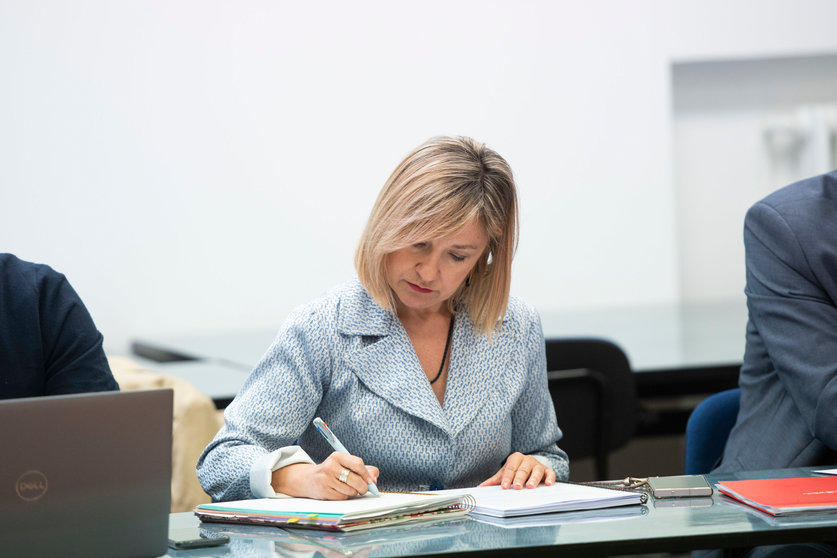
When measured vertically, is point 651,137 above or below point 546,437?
above

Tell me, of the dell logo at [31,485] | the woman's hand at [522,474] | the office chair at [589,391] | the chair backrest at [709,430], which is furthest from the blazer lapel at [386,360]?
the office chair at [589,391]

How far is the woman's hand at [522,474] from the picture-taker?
139 centimetres

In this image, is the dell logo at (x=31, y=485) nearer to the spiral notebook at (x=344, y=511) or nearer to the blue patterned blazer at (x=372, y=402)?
the spiral notebook at (x=344, y=511)

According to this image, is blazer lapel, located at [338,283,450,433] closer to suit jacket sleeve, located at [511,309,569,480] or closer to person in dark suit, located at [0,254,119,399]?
suit jacket sleeve, located at [511,309,569,480]

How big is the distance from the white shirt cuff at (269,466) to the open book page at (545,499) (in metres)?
0.20

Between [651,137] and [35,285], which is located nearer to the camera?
[35,285]

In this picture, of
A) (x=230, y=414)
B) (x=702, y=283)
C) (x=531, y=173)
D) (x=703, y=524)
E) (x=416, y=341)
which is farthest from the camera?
(x=702, y=283)

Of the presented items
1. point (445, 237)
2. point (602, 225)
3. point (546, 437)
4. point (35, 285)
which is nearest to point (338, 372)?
point (445, 237)

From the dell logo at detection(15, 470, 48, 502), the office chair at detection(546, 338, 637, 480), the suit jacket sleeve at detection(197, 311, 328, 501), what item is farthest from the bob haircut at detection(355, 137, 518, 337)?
the office chair at detection(546, 338, 637, 480)

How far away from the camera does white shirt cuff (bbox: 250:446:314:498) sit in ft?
4.27

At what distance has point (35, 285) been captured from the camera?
4.94ft

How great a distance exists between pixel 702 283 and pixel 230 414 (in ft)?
13.0

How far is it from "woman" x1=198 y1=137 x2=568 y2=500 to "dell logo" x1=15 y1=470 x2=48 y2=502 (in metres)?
0.45

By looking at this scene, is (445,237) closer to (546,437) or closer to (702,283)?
(546,437)
